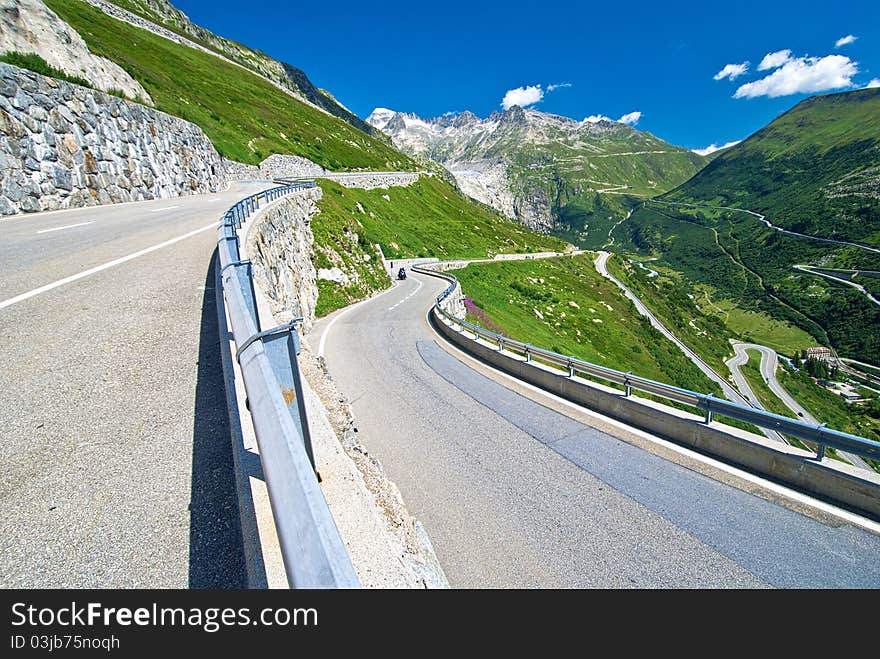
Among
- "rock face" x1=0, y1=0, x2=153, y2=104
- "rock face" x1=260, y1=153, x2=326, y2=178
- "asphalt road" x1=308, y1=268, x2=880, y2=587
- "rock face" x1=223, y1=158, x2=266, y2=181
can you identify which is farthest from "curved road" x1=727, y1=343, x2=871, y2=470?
"rock face" x1=0, y1=0, x2=153, y2=104

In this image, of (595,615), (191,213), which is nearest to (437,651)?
(595,615)

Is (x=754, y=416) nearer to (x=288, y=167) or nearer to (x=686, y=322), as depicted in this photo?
(x=288, y=167)

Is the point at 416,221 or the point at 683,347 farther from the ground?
the point at 416,221

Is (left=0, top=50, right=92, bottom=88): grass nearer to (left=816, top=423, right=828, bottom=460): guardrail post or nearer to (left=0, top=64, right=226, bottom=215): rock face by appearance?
(left=0, top=64, right=226, bottom=215): rock face

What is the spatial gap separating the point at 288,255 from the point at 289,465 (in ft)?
65.7

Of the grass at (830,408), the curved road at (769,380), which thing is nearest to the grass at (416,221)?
the curved road at (769,380)

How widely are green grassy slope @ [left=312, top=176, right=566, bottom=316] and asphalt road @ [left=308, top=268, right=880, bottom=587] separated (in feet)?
58.4

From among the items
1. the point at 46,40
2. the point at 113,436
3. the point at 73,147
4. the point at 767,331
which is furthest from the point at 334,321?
the point at 767,331

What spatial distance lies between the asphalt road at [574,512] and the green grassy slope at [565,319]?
18827 mm

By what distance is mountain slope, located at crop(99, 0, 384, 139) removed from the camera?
359 feet

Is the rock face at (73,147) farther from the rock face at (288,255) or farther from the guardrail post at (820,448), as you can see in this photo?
the guardrail post at (820,448)

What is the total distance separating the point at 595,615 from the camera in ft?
10.4

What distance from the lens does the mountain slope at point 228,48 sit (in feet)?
359

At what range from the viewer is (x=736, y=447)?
23.2 feet
